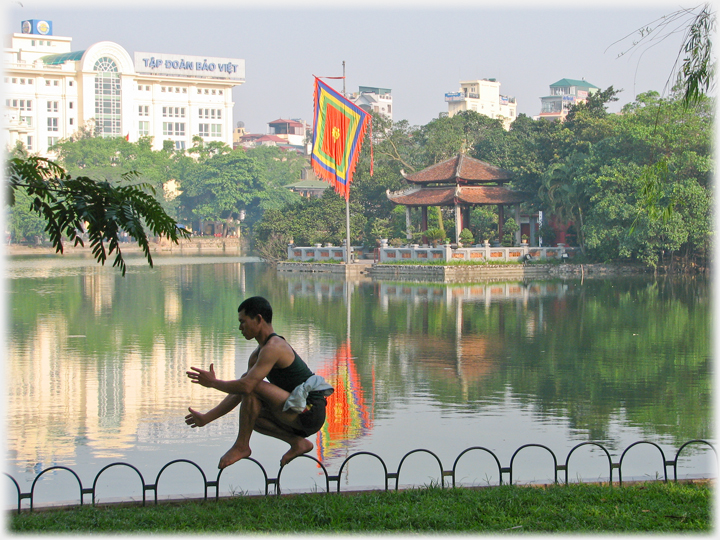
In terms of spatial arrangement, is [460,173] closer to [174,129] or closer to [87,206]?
[87,206]

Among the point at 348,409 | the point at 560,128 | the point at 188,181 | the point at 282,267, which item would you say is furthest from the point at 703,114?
the point at 188,181

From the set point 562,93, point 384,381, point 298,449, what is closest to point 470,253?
point 384,381

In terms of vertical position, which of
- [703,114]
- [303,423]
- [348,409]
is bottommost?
[348,409]

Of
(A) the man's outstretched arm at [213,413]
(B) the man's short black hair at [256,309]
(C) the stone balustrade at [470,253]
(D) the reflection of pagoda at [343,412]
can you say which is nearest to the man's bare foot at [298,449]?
(A) the man's outstretched arm at [213,413]

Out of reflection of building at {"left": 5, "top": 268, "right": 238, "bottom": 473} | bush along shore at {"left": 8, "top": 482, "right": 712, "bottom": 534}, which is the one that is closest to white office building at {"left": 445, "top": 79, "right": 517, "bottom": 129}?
reflection of building at {"left": 5, "top": 268, "right": 238, "bottom": 473}

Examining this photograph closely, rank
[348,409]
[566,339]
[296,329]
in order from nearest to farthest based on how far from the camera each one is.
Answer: [348,409]
[566,339]
[296,329]

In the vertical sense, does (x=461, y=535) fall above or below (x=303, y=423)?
below

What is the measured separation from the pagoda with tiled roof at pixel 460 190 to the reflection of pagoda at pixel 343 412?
2572cm

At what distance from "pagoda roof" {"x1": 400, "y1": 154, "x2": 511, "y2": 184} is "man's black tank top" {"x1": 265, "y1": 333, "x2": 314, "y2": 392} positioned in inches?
1393

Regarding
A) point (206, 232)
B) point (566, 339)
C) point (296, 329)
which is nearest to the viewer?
point (566, 339)

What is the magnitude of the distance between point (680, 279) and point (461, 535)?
30794 millimetres

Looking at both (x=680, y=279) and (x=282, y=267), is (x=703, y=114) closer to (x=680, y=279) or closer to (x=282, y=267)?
(x=680, y=279)

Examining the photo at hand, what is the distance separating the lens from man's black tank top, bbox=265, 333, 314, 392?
18.5 feet

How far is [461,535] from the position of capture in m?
5.06
